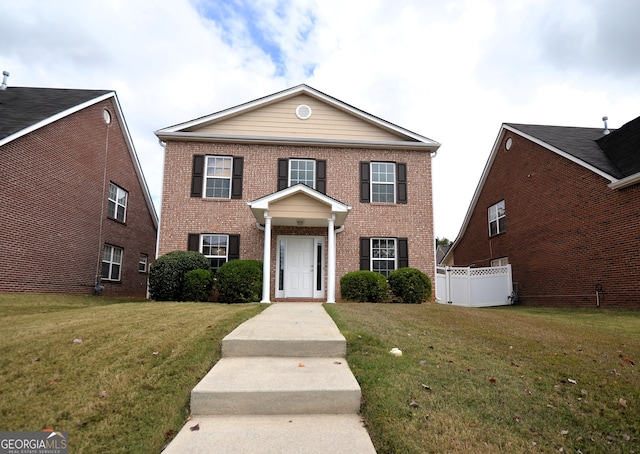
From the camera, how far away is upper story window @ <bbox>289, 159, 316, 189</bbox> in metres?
12.6

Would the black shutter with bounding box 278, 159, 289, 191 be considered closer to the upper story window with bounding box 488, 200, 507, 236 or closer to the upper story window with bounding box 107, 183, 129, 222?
the upper story window with bounding box 107, 183, 129, 222

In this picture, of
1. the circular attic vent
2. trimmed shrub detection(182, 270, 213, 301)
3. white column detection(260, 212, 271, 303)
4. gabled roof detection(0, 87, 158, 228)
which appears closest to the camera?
white column detection(260, 212, 271, 303)

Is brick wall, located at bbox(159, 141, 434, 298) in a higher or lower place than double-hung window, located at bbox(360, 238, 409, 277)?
higher

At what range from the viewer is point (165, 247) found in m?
11.9

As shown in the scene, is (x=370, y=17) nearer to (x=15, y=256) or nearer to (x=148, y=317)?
(x=148, y=317)

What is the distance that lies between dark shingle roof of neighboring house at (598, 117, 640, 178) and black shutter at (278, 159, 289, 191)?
9.90m

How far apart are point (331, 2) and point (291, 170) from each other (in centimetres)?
545

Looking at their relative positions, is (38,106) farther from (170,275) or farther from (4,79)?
(170,275)

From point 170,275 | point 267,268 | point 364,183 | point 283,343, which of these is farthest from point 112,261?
point 283,343

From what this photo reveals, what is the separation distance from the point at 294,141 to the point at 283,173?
3.78 feet

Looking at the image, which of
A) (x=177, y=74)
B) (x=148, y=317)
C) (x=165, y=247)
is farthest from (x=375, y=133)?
(x=148, y=317)

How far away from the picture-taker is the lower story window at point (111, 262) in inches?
586

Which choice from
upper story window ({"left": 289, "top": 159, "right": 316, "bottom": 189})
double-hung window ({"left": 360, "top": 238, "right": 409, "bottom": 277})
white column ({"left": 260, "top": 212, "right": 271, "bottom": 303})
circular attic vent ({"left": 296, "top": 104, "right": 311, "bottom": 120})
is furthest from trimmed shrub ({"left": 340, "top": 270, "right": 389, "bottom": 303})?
circular attic vent ({"left": 296, "top": 104, "right": 311, "bottom": 120})

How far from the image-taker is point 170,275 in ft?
34.9
